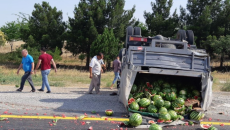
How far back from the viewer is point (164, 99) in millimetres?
7500

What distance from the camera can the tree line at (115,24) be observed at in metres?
33.7

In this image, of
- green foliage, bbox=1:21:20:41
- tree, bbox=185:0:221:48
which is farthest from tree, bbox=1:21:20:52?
tree, bbox=185:0:221:48

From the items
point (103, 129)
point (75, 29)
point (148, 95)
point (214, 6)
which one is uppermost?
point (214, 6)

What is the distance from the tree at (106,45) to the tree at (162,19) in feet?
22.4

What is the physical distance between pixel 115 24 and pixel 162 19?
6.40 m

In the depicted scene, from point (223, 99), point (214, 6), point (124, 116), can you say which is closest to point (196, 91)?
point (124, 116)

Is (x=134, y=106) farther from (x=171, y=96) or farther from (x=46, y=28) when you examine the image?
(x=46, y=28)

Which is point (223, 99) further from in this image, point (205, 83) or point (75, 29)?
point (75, 29)

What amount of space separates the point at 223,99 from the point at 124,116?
5.32 metres

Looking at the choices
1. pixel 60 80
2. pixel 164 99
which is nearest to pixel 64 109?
pixel 164 99

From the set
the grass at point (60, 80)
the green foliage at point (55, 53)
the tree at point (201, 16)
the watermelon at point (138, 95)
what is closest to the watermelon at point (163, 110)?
the watermelon at point (138, 95)

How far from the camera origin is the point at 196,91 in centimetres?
775

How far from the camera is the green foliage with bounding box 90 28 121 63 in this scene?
102ft

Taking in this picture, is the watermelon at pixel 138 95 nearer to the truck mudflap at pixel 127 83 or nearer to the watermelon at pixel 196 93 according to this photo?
the truck mudflap at pixel 127 83
